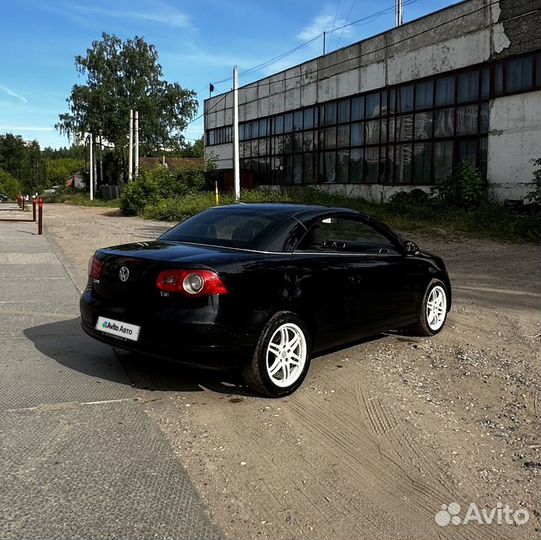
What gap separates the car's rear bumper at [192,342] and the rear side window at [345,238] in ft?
3.46

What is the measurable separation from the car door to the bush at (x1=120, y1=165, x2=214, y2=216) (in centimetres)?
2701

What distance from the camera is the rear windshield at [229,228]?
191 inches

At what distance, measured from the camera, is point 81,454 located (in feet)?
11.4

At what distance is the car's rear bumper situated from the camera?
4.14 meters

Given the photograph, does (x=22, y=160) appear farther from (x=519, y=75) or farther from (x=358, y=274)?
(x=358, y=274)

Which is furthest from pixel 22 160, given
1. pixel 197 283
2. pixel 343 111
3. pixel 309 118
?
pixel 197 283

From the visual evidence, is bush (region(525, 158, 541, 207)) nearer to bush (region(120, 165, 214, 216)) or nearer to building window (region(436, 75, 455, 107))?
building window (region(436, 75, 455, 107))

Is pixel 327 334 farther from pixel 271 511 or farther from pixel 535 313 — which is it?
pixel 535 313

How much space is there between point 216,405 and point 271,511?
1482mm

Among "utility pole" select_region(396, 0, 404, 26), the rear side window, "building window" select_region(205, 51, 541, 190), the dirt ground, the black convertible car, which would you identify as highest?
"utility pole" select_region(396, 0, 404, 26)

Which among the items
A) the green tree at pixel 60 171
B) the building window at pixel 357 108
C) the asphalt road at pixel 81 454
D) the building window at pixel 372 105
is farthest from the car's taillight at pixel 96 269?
the green tree at pixel 60 171

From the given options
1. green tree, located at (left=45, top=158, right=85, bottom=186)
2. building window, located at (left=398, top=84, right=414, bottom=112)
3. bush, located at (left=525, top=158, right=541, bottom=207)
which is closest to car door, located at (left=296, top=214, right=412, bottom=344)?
bush, located at (left=525, top=158, right=541, bottom=207)

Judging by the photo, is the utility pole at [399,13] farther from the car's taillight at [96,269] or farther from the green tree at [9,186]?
the green tree at [9,186]

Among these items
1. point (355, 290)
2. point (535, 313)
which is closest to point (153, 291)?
point (355, 290)
